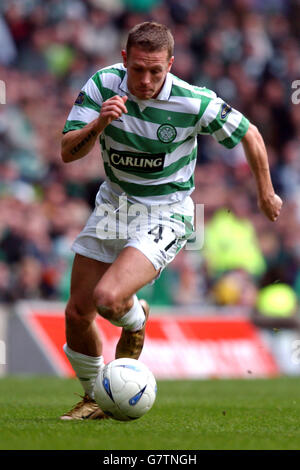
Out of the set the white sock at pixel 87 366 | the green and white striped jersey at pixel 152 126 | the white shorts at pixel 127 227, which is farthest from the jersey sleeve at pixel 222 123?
the white sock at pixel 87 366

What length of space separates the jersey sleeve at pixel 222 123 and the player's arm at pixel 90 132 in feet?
2.11

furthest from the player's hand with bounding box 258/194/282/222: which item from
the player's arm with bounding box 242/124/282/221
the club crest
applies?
the club crest

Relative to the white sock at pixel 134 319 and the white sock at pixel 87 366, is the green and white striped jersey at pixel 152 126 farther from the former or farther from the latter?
the white sock at pixel 87 366

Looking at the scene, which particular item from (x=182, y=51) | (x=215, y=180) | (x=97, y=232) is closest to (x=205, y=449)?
(x=97, y=232)

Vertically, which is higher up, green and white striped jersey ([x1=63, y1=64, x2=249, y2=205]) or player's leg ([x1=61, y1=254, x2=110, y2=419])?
green and white striped jersey ([x1=63, y1=64, x2=249, y2=205])

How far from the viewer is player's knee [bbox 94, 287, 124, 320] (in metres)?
5.38

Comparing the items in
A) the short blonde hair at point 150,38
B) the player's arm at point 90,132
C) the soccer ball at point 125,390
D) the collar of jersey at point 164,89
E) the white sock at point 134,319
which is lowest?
the soccer ball at point 125,390

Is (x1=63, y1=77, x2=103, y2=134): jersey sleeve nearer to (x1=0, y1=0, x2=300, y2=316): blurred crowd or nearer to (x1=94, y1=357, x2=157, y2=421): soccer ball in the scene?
(x1=94, y1=357, x2=157, y2=421): soccer ball

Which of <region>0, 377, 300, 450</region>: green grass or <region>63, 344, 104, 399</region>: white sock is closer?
<region>0, 377, 300, 450</region>: green grass

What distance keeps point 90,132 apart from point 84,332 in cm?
136

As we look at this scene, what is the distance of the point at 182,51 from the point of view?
17.3 metres

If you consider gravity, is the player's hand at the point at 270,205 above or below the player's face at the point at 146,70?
below

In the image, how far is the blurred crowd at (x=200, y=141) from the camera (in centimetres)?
1279
